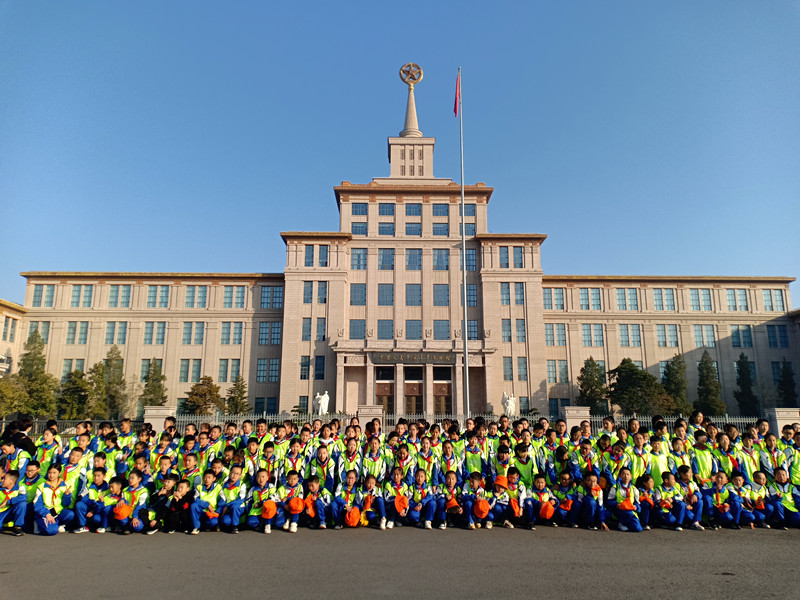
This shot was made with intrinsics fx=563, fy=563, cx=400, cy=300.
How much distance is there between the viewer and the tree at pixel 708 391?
119ft

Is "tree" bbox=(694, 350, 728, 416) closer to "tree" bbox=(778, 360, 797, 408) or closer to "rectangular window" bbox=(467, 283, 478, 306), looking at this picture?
"tree" bbox=(778, 360, 797, 408)

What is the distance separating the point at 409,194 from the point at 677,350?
22694 mm

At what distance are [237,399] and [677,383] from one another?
28.5 meters

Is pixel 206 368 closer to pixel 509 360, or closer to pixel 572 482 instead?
pixel 509 360

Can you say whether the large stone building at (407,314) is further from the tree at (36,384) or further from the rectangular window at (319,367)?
the tree at (36,384)

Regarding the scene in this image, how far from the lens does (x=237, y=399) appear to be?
3603 centimetres

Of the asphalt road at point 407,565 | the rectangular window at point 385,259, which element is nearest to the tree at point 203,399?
the rectangular window at point 385,259

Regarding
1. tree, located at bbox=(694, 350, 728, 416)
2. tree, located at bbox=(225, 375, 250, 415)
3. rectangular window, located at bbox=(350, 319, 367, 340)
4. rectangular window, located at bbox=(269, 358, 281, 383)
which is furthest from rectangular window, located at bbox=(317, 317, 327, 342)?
tree, located at bbox=(694, 350, 728, 416)

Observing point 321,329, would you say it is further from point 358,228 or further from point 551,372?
point 551,372

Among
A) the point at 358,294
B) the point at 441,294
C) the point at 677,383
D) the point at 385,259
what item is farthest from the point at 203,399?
the point at 677,383

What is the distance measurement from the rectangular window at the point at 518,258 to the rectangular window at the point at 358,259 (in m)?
10.7

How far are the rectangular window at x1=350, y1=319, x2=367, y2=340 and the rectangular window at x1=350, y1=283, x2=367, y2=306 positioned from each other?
4.18 ft

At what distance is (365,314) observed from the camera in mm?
39000

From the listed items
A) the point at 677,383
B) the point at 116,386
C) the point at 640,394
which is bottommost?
the point at 640,394
